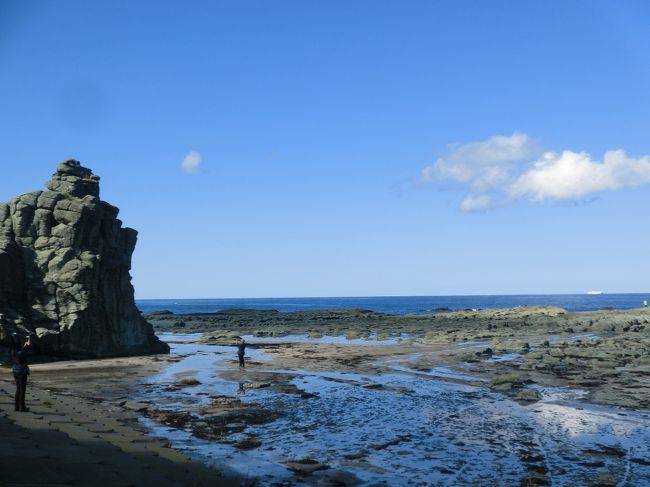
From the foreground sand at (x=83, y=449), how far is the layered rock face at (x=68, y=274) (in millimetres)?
15994

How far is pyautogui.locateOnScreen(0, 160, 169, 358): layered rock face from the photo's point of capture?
Answer: 134 feet

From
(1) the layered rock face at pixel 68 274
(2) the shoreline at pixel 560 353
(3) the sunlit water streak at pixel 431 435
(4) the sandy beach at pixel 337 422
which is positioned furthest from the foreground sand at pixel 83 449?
(2) the shoreline at pixel 560 353

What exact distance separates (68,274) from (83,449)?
31.2 meters

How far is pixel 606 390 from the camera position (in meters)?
Answer: 27.1

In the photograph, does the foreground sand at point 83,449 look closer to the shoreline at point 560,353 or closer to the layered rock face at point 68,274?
the layered rock face at point 68,274

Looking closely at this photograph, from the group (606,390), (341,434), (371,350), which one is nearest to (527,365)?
(606,390)

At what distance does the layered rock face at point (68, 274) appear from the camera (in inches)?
1612

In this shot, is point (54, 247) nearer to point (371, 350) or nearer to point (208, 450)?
point (371, 350)

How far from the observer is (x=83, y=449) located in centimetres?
1465

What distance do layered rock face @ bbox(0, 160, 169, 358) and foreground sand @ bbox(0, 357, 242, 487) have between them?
630 inches

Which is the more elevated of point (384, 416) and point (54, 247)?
point (54, 247)

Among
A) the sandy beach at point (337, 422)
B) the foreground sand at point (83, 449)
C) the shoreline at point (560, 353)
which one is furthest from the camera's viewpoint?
the shoreline at point (560, 353)

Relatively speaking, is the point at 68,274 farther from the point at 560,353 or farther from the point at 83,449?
the point at 560,353

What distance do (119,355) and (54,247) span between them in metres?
10.2
